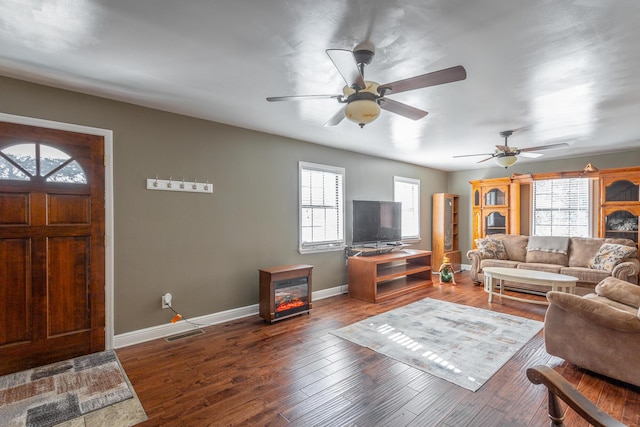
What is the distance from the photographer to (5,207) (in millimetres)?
2646

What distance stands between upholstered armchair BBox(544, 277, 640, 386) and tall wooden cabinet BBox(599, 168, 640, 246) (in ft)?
10.9

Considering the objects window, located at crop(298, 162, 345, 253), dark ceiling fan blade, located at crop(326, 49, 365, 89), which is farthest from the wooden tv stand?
dark ceiling fan blade, located at crop(326, 49, 365, 89)

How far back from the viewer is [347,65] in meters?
1.96

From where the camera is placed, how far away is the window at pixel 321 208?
4883 mm

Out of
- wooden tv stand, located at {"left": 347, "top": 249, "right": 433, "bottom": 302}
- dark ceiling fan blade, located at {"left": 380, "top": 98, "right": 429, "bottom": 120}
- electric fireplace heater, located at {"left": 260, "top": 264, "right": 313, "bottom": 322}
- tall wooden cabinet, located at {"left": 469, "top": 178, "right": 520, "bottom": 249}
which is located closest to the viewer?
dark ceiling fan blade, located at {"left": 380, "top": 98, "right": 429, "bottom": 120}

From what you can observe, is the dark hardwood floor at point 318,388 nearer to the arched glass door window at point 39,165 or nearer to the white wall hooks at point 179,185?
the white wall hooks at point 179,185

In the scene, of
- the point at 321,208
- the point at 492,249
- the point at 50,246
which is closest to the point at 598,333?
the point at 321,208

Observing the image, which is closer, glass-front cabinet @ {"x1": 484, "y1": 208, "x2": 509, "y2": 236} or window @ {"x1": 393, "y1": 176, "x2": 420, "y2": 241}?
window @ {"x1": 393, "y1": 176, "x2": 420, "y2": 241}

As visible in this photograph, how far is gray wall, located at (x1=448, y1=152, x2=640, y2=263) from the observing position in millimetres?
5688

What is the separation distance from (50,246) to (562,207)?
8.28 m

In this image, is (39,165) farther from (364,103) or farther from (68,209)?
(364,103)

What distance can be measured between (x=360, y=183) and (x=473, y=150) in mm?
2111

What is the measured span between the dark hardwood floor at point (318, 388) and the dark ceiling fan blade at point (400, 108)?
223 centimetres

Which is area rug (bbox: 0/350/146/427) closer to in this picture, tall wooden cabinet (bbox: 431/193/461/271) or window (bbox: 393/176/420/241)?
window (bbox: 393/176/420/241)
